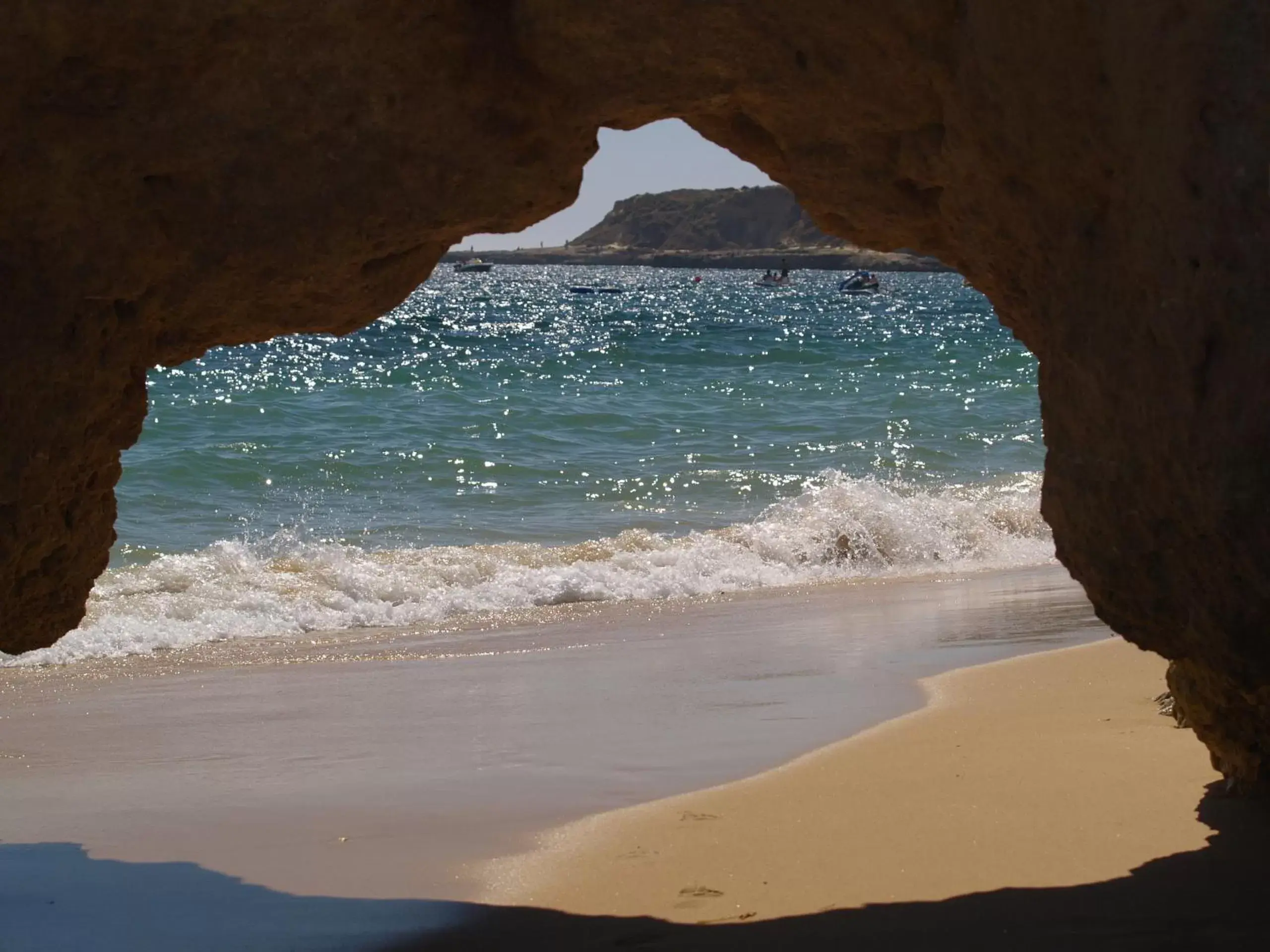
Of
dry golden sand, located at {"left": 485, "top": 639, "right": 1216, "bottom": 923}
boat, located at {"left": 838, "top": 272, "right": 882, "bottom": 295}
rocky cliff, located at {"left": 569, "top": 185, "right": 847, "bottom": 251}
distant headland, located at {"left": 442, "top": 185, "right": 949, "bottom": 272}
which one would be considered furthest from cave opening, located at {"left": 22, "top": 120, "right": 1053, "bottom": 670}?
rocky cliff, located at {"left": 569, "top": 185, "right": 847, "bottom": 251}

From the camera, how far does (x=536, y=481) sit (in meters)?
15.8

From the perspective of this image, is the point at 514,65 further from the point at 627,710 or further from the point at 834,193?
the point at 627,710

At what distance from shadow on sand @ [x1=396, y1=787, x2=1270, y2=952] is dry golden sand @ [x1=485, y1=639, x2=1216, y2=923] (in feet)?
0.27

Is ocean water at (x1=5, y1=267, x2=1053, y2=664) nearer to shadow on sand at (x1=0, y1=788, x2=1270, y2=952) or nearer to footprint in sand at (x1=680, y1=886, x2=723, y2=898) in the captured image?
shadow on sand at (x1=0, y1=788, x2=1270, y2=952)

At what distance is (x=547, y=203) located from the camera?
15.3 ft

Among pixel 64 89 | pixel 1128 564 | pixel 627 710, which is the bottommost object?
pixel 627 710

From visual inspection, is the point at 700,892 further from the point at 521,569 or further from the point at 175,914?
the point at 521,569

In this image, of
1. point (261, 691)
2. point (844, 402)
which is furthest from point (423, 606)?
point (844, 402)

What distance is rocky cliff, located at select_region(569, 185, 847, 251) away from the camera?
12231 cm

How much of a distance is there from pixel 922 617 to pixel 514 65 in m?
5.91

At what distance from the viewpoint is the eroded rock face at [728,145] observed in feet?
11.6

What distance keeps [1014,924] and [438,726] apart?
3331 millimetres

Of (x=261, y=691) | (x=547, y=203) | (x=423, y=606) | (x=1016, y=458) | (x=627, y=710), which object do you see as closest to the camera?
(x=547, y=203)

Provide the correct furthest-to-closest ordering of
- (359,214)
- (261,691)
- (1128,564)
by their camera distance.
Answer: (261,691) → (359,214) → (1128,564)
